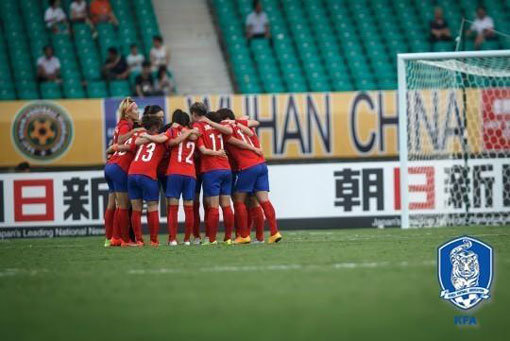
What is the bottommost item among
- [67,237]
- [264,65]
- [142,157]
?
[67,237]

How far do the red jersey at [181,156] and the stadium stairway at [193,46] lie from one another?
8.16m

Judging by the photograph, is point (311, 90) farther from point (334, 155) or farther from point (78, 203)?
point (78, 203)

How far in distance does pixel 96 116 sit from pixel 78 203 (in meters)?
1.93

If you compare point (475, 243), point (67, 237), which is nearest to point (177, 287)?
point (475, 243)

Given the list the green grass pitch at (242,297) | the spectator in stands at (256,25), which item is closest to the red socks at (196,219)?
the green grass pitch at (242,297)

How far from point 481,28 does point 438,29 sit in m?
0.79

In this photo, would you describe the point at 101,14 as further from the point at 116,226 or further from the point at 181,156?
the point at 181,156

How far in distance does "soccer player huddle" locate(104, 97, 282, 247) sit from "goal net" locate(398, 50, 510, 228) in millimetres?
4189

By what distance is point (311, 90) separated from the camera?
20203 millimetres

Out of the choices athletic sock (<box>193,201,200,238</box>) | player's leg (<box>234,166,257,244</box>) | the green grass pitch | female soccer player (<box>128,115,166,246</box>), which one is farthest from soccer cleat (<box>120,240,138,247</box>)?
the green grass pitch

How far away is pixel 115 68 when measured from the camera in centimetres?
1984

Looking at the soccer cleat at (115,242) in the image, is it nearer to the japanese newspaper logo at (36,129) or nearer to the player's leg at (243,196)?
the player's leg at (243,196)

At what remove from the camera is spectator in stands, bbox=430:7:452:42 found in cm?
2097

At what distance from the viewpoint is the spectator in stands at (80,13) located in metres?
21.2
